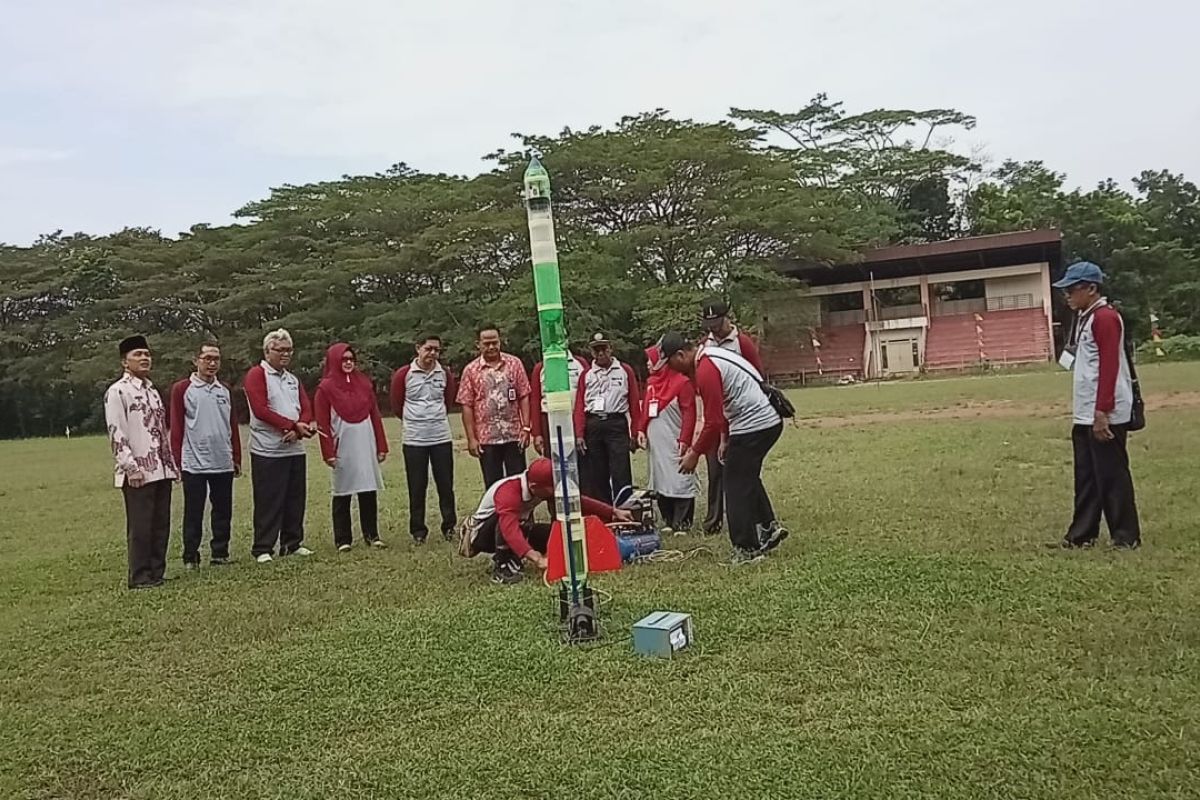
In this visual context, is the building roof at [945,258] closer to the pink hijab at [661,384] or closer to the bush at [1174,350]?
the bush at [1174,350]

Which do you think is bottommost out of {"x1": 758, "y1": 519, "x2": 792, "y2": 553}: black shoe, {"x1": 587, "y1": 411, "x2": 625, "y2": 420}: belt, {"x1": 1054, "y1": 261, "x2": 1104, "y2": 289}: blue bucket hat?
{"x1": 758, "y1": 519, "x2": 792, "y2": 553}: black shoe

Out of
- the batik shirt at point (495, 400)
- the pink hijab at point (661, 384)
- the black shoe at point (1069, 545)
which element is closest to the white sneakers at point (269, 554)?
the batik shirt at point (495, 400)

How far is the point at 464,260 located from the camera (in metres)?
37.9

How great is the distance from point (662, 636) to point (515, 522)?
1974mm

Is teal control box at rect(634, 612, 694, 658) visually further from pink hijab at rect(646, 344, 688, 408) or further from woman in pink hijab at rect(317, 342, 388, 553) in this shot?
woman in pink hijab at rect(317, 342, 388, 553)

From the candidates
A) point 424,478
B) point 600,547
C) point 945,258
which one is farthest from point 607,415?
point 945,258

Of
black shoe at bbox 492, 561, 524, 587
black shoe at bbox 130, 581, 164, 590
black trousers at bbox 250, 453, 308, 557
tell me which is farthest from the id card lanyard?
black shoe at bbox 130, 581, 164, 590

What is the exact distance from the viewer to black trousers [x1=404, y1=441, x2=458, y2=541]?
28.8 ft

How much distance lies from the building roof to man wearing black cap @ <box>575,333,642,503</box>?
3563 cm

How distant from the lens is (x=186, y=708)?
15.5 ft

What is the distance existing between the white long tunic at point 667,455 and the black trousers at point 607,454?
0.32m

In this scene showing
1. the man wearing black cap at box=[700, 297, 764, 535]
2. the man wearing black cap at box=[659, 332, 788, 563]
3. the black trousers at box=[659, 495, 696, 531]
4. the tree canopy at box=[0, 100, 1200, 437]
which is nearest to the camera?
the man wearing black cap at box=[659, 332, 788, 563]

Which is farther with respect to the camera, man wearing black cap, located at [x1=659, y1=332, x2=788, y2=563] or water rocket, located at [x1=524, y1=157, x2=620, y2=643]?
man wearing black cap, located at [x1=659, y1=332, x2=788, y2=563]

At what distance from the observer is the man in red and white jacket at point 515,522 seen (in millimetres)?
6598
